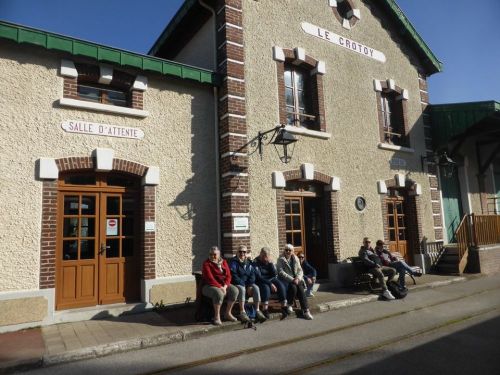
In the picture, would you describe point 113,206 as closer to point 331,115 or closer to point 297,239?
point 297,239

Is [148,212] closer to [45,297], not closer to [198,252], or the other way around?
[198,252]

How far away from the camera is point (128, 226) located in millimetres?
7359

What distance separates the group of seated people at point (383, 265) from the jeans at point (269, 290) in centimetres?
266

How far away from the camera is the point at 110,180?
7.22 meters

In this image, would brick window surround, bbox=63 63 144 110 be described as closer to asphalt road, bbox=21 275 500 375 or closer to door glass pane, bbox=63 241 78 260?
door glass pane, bbox=63 241 78 260

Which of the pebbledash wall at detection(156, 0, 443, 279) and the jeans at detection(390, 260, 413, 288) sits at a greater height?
the pebbledash wall at detection(156, 0, 443, 279)

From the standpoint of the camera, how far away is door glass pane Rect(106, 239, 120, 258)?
7.09 meters

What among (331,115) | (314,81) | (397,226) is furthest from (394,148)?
(314,81)

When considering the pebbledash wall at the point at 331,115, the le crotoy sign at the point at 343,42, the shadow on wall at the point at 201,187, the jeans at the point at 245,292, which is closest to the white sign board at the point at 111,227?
the shadow on wall at the point at 201,187

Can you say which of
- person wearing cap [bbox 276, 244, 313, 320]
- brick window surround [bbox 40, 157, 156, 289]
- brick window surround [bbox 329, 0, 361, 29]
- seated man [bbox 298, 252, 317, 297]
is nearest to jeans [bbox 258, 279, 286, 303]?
person wearing cap [bbox 276, 244, 313, 320]

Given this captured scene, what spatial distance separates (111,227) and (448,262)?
31.6 feet

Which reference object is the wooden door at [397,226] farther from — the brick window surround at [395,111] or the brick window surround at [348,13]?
the brick window surround at [348,13]

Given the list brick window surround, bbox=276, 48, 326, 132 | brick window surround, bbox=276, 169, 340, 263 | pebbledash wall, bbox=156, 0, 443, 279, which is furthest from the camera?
brick window surround, bbox=276, 48, 326, 132

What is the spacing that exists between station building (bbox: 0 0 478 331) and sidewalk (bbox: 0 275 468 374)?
0.43 m
